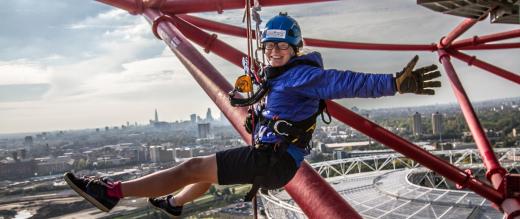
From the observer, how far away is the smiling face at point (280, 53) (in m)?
4.25

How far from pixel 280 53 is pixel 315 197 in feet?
4.26

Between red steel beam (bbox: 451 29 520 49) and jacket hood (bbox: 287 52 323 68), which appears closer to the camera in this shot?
jacket hood (bbox: 287 52 323 68)

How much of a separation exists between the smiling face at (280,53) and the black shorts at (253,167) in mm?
774

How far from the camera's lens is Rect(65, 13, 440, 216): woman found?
4043mm

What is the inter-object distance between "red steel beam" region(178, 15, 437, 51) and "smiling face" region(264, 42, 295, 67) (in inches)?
228

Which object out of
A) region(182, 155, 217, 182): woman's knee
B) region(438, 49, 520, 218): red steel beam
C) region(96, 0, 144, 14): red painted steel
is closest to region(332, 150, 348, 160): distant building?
region(438, 49, 520, 218): red steel beam

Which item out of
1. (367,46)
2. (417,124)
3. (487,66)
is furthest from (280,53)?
(417,124)

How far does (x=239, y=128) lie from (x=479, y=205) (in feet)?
56.7

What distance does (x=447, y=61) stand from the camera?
11.8 metres

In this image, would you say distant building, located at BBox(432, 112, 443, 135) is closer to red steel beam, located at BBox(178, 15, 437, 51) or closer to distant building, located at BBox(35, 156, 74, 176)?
distant building, located at BBox(35, 156, 74, 176)

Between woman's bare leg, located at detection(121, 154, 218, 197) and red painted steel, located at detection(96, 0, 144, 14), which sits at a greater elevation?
red painted steel, located at detection(96, 0, 144, 14)

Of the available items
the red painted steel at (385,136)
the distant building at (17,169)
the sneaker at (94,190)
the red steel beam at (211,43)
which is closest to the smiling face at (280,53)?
the sneaker at (94,190)

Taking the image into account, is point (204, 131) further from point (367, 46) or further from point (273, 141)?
point (273, 141)

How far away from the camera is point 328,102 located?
6.93 m
